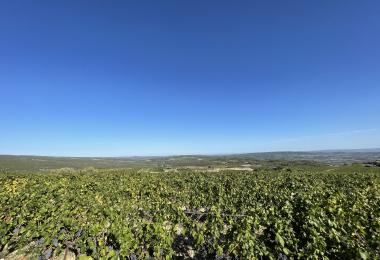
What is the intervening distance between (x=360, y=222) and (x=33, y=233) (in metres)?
7.30

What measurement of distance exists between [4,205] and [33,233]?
301cm

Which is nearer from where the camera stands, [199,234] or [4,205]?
[199,234]

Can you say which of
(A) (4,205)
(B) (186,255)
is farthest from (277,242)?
(A) (4,205)

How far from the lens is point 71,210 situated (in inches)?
255

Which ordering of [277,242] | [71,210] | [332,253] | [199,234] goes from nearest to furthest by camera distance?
[332,253], [277,242], [199,234], [71,210]

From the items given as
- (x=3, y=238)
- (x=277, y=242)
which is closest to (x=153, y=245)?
(x=277, y=242)

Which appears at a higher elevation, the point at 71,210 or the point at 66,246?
the point at 71,210

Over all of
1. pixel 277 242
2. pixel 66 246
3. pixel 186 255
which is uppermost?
pixel 277 242

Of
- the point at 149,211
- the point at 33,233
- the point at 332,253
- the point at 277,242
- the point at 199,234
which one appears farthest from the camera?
the point at 149,211

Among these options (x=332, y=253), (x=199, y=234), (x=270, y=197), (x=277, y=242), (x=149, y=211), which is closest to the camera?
(x=332, y=253)

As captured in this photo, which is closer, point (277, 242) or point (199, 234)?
point (277, 242)

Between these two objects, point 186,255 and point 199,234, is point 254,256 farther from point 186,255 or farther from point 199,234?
point 186,255

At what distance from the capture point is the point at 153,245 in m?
4.87

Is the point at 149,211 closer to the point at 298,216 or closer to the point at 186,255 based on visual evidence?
the point at 186,255
